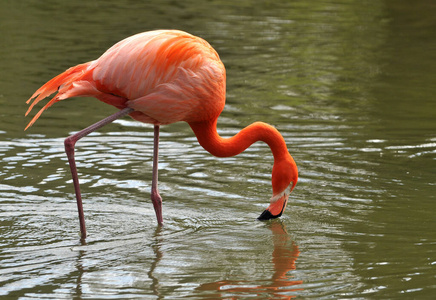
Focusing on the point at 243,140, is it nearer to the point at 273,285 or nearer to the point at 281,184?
the point at 281,184

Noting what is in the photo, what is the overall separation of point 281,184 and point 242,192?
2.87ft

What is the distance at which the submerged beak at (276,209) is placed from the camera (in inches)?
246

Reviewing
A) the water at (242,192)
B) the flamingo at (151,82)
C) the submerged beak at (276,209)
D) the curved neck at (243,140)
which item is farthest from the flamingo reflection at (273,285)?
the flamingo at (151,82)

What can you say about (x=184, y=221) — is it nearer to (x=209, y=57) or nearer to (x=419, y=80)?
(x=209, y=57)

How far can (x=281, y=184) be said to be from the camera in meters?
6.26

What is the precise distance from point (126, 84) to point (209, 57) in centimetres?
67

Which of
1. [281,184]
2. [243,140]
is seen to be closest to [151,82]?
[243,140]

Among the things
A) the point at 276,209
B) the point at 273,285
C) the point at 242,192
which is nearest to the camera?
the point at 273,285

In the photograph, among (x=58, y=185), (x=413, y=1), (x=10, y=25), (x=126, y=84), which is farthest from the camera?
(x=413, y=1)

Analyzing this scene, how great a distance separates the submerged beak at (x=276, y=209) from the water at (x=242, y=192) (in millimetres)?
119

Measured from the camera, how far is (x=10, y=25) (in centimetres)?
1584

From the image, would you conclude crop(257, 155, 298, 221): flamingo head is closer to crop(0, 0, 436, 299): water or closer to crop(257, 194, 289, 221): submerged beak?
crop(257, 194, 289, 221): submerged beak

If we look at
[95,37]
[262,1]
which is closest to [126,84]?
[95,37]

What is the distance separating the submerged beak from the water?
119 mm
